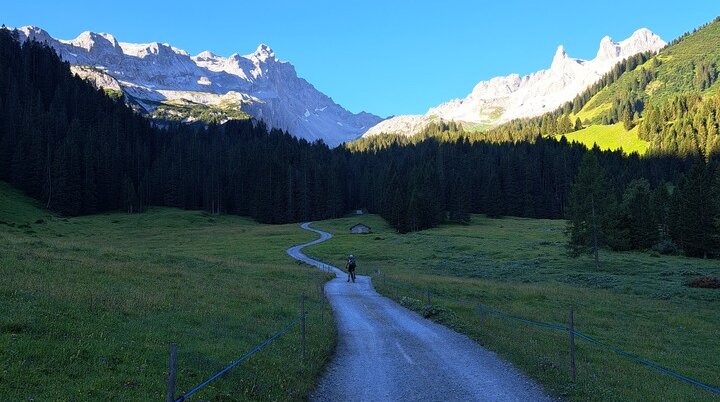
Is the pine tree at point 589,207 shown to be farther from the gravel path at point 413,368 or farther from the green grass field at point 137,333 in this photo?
the gravel path at point 413,368

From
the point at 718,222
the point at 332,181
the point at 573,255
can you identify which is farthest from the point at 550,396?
the point at 332,181

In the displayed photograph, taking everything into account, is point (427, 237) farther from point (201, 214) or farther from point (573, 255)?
point (201, 214)

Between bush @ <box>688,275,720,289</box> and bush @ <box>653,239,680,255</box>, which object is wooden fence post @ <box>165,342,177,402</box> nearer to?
bush @ <box>688,275,720,289</box>

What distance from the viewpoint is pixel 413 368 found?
1490cm

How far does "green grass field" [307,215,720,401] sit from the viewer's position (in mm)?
15327

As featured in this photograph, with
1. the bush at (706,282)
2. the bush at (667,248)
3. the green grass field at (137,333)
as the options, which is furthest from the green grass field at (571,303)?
the green grass field at (137,333)

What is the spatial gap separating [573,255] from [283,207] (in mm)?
98929

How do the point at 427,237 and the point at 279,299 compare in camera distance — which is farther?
the point at 427,237

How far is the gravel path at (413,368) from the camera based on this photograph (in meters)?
12.4

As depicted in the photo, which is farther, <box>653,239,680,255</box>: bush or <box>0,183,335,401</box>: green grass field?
<box>653,239,680,255</box>: bush

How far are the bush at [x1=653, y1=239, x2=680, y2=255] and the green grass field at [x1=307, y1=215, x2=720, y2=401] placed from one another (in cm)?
725

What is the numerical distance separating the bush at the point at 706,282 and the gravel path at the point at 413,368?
33.7 metres

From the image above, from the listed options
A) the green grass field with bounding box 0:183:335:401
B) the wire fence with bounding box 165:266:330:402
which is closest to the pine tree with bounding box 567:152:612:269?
the wire fence with bounding box 165:266:330:402

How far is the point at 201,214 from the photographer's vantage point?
133 m
